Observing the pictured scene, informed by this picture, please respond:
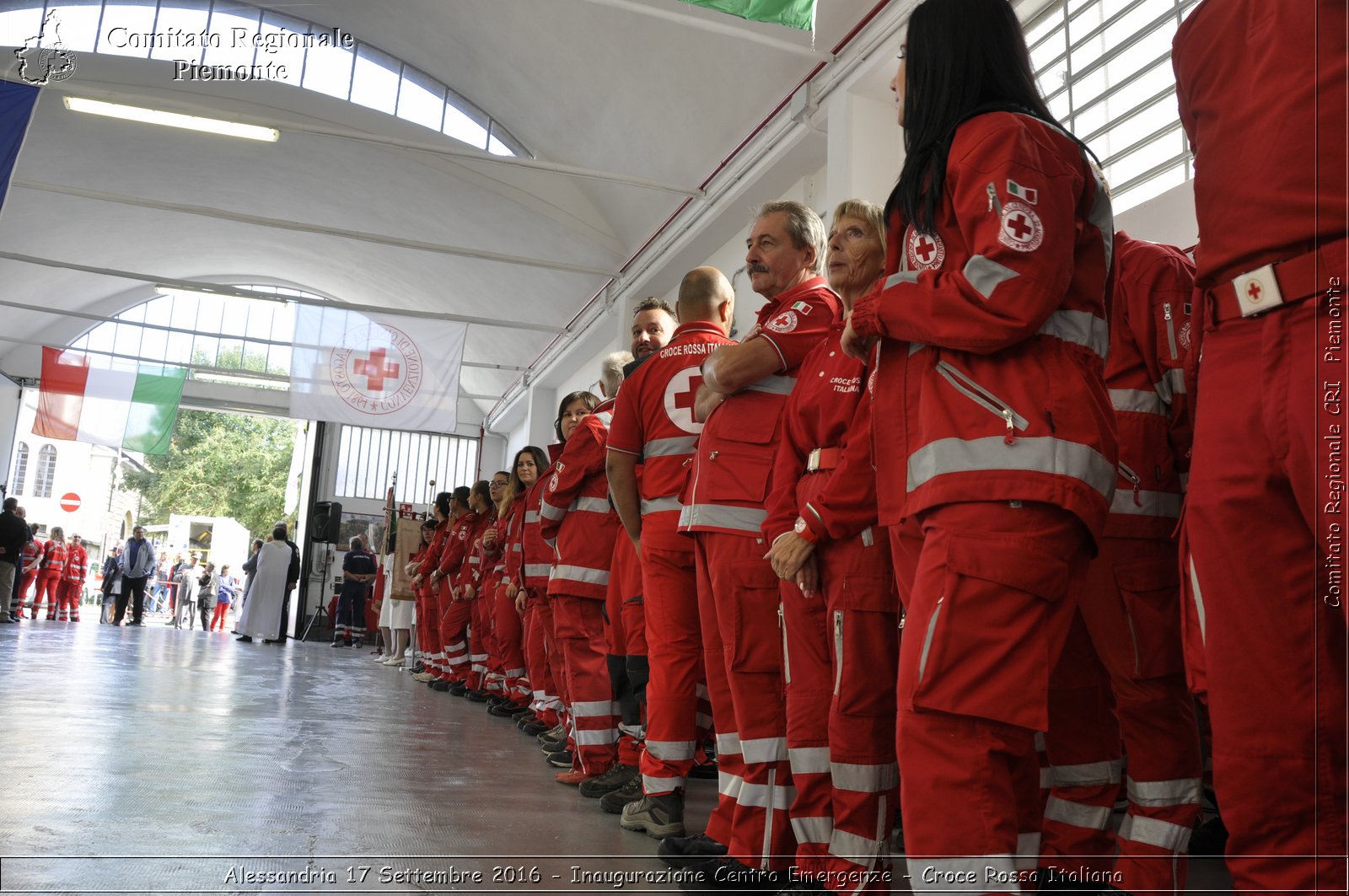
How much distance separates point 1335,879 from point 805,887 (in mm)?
1064

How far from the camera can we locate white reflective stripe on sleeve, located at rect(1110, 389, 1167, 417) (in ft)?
7.87

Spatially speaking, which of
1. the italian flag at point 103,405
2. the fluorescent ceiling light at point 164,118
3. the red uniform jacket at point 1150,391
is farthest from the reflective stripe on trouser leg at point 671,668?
the italian flag at point 103,405

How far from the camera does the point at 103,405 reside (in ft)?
45.5

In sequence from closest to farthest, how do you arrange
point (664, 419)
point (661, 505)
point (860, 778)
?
point (860, 778) → point (661, 505) → point (664, 419)

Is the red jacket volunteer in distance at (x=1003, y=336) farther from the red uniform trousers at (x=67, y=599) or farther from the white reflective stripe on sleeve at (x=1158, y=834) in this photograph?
the red uniform trousers at (x=67, y=599)

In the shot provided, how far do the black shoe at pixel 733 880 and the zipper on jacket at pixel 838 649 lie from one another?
1.57ft

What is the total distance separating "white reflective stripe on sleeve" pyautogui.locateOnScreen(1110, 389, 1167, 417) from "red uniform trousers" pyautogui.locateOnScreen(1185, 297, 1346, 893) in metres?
1.22

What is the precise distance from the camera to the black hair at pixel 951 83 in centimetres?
153

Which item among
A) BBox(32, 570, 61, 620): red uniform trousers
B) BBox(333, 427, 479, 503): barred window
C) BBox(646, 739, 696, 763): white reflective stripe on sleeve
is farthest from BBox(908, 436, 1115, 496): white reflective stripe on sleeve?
BBox(333, 427, 479, 503): barred window

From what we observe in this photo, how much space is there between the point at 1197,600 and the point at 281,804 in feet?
7.62

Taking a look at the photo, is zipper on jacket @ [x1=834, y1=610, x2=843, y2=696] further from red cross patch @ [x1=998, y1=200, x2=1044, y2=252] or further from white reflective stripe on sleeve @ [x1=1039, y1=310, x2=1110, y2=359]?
red cross patch @ [x1=998, y1=200, x2=1044, y2=252]

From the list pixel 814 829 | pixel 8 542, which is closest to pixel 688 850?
pixel 814 829

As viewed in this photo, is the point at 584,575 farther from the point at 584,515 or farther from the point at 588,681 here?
the point at 588,681

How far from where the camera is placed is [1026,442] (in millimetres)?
1328
